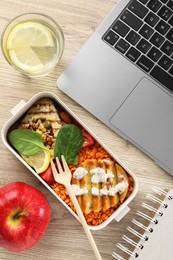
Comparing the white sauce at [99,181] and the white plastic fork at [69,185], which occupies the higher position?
the white sauce at [99,181]

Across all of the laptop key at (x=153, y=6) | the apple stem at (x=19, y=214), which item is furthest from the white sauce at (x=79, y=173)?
the laptop key at (x=153, y=6)

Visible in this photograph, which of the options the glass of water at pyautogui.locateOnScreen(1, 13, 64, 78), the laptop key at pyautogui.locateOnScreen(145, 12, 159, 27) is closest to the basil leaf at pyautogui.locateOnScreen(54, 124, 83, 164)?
the glass of water at pyautogui.locateOnScreen(1, 13, 64, 78)

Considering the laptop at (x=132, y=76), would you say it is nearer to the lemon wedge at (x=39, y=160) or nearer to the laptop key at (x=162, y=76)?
the laptop key at (x=162, y=76)

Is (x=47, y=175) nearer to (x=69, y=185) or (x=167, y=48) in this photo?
(x=69, y=185)

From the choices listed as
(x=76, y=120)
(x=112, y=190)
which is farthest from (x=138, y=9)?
(x=112, y=190)

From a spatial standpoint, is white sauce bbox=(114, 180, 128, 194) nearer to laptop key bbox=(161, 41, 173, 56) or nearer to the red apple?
Answer: the red apple

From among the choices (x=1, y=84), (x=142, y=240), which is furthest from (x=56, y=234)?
(x=1, y=84)

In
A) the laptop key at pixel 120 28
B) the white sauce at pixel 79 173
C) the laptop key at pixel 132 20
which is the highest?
the laptop key at pixel 132 20
